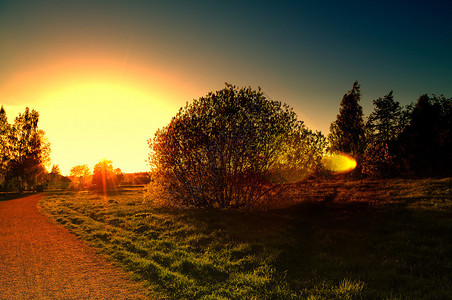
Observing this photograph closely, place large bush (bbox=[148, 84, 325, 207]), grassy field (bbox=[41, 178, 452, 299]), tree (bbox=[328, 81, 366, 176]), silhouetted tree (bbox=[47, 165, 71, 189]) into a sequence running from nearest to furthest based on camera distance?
grassy field (bbox=[41, 178, 452, 299])
large bush (bbox=[148, 84, 325, 207])
tree (bbox=[328, 81, 366, 176])
silhouetted tree (bbox=[47, 165, 71, 189])

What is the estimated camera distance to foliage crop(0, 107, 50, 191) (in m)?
49.4

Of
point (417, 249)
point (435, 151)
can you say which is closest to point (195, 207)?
point (417, 249)

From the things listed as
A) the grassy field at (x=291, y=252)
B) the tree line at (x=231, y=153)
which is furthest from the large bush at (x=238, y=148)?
the grassy field at (x=291, y=252)

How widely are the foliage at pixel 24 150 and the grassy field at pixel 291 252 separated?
161 ft

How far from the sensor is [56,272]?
755 cm

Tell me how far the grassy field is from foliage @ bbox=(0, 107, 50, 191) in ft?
161

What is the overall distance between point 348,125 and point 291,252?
47883 millimetres

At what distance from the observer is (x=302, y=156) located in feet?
54.2

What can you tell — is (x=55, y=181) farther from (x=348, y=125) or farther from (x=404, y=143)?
(x=404, y=143)

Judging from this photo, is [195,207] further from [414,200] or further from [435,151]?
[435,151]

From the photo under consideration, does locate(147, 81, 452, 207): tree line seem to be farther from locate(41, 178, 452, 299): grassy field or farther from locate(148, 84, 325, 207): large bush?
locate(41, 178, 452, 299): grassy field

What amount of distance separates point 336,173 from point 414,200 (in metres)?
26.9

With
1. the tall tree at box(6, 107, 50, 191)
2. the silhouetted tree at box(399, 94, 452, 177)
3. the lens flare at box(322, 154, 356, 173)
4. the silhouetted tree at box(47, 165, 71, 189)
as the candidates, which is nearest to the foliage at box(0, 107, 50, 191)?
the tall tree at box(6, 107, 50, 191)

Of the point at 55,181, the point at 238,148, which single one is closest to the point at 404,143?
the point at 238,148
